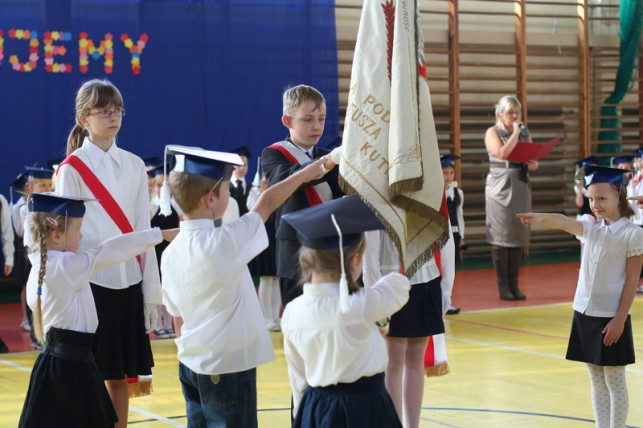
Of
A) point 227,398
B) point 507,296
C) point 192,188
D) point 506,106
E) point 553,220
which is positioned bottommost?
point 507,296

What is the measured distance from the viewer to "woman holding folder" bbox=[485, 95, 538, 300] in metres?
9.56

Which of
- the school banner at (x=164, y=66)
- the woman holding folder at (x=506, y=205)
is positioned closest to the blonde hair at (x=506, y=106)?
the woman holding folder at (x=506, y=205)

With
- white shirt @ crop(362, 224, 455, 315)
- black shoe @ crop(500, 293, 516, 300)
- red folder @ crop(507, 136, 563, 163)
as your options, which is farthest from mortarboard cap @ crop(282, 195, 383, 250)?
black shoe @ crop(500, 293, 516, 300)

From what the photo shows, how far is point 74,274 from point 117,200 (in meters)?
0.53

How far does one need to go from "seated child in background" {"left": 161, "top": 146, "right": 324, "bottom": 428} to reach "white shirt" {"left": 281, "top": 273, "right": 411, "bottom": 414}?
273mm

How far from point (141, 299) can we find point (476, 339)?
3.95m

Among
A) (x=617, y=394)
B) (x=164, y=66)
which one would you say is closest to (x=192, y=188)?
(x=617, y=394)

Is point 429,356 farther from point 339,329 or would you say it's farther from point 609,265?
point 339,329

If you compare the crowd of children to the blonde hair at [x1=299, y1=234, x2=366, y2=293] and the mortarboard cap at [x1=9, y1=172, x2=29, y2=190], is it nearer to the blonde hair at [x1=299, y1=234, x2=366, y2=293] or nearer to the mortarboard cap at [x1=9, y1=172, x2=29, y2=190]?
the blonde hair at [x1=299, y1=234, x2=366, y2=293]

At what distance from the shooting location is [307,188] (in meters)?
3.99

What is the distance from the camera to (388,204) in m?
3.71

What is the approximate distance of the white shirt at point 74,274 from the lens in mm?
3678

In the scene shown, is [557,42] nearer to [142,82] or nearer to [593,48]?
[593,48]

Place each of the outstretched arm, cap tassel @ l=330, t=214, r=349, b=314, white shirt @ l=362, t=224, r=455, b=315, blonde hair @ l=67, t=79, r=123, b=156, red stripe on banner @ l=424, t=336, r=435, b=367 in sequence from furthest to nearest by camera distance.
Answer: red stripe on banner @ l=424, t=336, r=435, b=367, the outstretched arm, blonde hair @ l=67, t=79, r=123, b=156, white shirt @ l=362, t=224, r=455, b=315, cap tassel @ l=330, t=214, r=349, b=314
